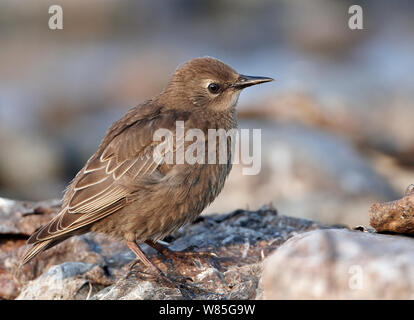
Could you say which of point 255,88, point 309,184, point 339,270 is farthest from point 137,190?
point 255,88

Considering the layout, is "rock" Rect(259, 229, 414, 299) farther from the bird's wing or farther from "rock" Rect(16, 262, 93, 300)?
"rock" Rect(16, 262, 93, 300)

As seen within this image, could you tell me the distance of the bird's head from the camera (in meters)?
6.69

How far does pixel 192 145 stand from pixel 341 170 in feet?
16.9

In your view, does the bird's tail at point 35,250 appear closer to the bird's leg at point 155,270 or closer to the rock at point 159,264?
the rock at point 159,264

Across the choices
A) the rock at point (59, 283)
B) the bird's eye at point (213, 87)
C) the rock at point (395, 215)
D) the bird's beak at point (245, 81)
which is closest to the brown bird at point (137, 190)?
the rock at point (59, 283)

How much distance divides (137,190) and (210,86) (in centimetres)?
137

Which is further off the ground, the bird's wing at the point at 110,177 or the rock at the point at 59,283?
the bird's wing at the point at 110,177

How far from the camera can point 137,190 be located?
19.7 ft

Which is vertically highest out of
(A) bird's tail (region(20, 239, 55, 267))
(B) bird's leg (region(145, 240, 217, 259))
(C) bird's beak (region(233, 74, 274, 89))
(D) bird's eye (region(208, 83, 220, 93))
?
(C) bird's beak (region(233, 74, 274, 89))

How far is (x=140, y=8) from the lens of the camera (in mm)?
23906

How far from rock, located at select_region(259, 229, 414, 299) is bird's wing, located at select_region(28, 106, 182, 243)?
2.05 metres

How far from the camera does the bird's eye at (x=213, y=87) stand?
265 inches

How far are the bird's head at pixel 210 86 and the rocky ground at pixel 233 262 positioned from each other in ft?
4.08

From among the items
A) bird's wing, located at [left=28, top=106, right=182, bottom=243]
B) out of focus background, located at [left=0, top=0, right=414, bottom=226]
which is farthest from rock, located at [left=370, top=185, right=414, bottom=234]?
out of focus background, located at [left=0, top=0, right=414, bottom=226]
